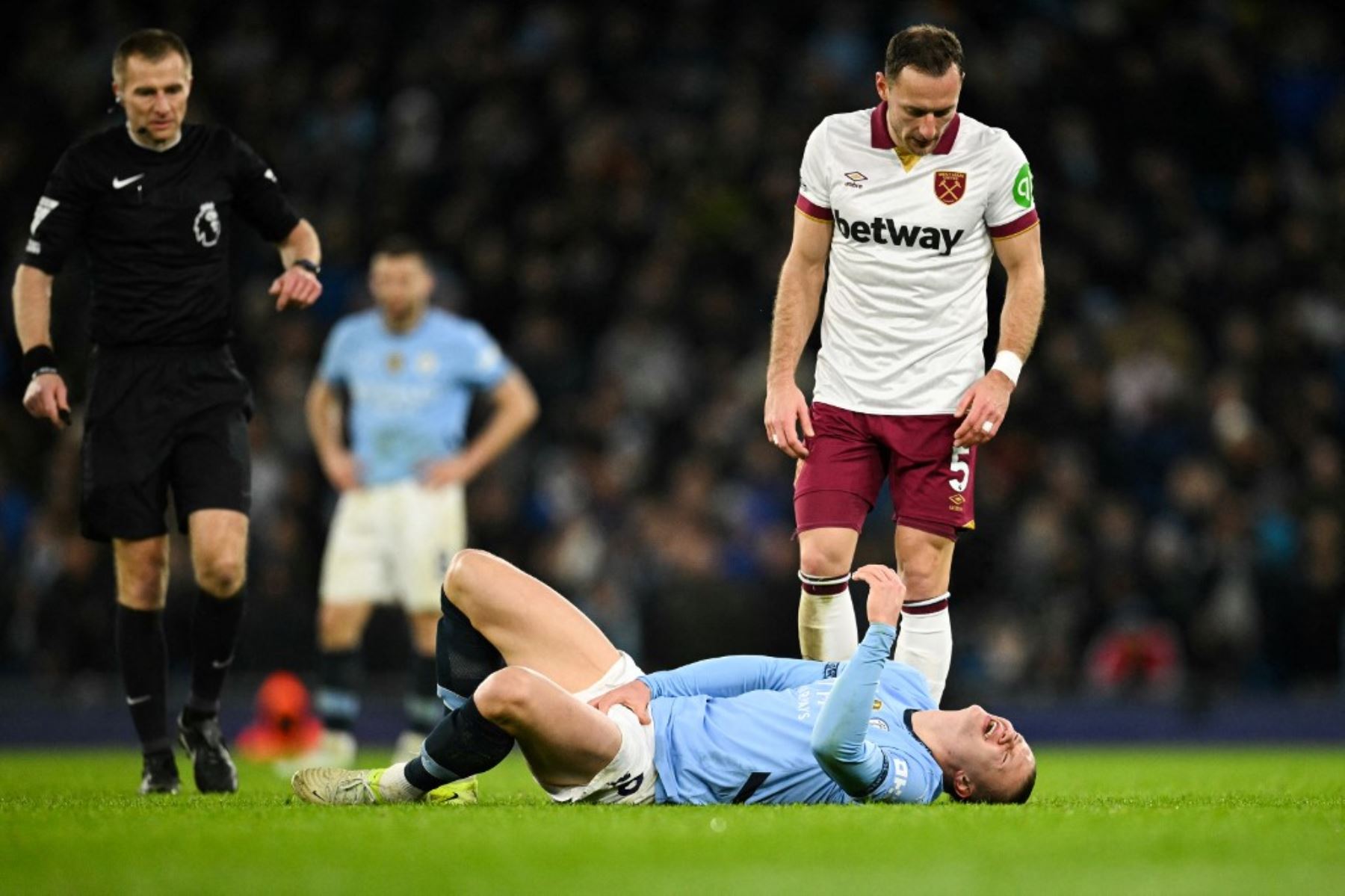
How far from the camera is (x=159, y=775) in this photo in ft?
23.7

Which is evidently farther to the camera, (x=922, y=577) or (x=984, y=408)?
(x=922, y=577)

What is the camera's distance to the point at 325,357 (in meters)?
10.8

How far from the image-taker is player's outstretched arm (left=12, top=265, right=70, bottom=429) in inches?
283

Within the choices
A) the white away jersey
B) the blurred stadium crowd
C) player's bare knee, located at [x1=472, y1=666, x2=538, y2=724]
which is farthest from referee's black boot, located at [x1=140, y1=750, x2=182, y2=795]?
the blurred stadium crowd

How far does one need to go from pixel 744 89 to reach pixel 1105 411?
443 cm

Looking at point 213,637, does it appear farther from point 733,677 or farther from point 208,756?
point 733,677

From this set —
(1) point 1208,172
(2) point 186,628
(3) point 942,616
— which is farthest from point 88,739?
(1) point 1208,172

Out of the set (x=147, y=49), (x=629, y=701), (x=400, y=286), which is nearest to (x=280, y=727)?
(x=400, y=286)

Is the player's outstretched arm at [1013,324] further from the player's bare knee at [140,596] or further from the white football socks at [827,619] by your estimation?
the player's bare knee at [140,596]

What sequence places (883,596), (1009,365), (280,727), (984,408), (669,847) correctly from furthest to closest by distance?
(280,727), (1009,365), (984,408), (883,596), (669,847)

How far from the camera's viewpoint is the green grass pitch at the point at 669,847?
4.35m

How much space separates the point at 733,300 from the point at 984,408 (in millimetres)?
9520

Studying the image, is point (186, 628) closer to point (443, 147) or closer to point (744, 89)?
point (443, 147)

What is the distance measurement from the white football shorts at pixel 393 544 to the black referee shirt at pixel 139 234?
9.49ft
